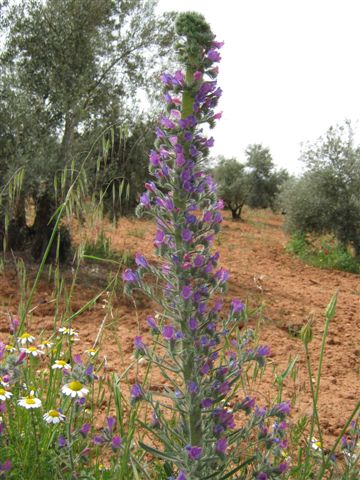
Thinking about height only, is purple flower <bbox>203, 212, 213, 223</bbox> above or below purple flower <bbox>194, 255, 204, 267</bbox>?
above

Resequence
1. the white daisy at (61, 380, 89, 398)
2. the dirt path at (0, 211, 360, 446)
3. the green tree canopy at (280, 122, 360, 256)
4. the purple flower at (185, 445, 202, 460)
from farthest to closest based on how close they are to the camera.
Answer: the green tree canopy at (280, 122, 360, 256), the dirt path at (0, 211, 360, 446), the white daisy at (61, 380, 89, 398), the purple flower at (185, 445, 202, 460)

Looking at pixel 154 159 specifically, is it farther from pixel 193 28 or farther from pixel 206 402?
pixel 206 402

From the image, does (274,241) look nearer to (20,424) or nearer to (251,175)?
(251,175)

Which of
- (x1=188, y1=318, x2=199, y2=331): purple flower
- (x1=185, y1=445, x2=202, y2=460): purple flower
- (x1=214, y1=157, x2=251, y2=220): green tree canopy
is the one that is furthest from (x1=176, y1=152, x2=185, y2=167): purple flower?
(x1=214, y1=157, x2=251, y2=220): green tree canopy

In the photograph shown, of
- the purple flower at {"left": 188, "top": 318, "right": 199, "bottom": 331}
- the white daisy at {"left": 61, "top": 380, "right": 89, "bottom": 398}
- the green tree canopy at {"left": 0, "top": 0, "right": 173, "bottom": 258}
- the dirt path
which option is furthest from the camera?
the green tree canopy at {"left": 0, "top": 0, "right": 173, "bottom": 258}

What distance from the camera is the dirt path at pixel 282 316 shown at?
4359 millimetres

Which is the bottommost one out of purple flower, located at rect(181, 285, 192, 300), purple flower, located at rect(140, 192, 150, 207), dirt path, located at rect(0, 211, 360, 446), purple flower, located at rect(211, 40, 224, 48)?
dirt path, located at rect(0, 211, 360, 446)

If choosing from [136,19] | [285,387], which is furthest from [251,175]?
[285,387]

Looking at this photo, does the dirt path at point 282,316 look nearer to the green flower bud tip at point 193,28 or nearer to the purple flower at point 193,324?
the purple flower at point 193,324

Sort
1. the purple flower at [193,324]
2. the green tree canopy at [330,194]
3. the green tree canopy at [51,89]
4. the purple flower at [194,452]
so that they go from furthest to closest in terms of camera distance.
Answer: the green tree canopy at [330,194] < the green tree canopy at [51,89] < the purple flower at [193,324] < the purple flower at [194,452]

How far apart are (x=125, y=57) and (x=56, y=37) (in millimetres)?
1676

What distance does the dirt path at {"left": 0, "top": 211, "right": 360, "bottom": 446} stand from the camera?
4359mm

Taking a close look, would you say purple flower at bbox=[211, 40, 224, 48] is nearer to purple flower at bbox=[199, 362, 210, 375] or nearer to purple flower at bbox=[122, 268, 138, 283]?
purple flower at bbox=[122, 268, 138, 283]

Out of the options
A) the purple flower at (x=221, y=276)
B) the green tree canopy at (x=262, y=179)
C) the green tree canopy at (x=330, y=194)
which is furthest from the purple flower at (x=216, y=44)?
the green tree canopy at (x=262, y=179)
